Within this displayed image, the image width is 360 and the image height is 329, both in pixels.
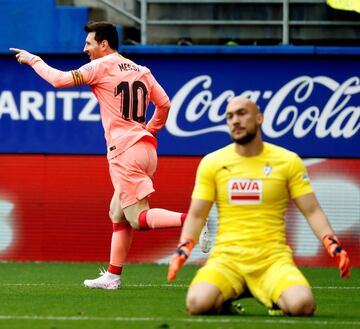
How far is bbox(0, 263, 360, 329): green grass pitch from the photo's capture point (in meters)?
8.46

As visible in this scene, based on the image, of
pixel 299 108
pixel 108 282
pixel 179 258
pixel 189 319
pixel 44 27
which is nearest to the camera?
pixel 179 258

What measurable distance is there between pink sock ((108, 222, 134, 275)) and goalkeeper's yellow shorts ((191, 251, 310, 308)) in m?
2.39

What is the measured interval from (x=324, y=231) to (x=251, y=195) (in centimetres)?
55

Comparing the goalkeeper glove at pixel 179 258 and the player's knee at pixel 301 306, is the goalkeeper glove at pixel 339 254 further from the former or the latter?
the goalkeeper glove at pixel 179 258

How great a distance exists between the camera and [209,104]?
54.2ft

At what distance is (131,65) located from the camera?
1154 centimetres

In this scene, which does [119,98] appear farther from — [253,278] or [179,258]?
[179,258]

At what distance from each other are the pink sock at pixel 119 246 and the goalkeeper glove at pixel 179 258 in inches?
103

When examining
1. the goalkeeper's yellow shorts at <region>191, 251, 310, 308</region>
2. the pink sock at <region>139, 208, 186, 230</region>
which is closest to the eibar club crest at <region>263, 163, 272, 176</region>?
the goalkeeper's yellow shorts at <region>191, 251, 310, 308</region>

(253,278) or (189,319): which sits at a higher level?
(253,278)

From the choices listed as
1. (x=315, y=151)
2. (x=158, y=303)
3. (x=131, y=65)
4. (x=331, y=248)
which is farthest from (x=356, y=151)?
(x=331, y=248)

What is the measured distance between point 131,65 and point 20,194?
5441 millimetres

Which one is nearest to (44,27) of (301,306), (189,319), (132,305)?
(132,305)

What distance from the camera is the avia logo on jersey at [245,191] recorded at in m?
8.95
